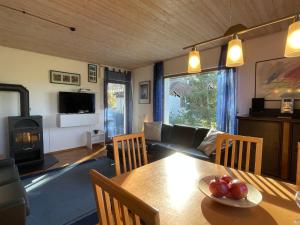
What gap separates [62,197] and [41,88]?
2875 millimetres

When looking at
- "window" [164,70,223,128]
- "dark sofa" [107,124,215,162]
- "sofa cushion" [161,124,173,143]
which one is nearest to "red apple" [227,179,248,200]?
"dark sofa" [107,124,215,162]

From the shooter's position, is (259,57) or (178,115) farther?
(178,115)

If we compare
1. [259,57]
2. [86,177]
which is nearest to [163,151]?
[86,177]

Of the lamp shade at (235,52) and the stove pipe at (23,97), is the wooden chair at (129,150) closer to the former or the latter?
the lamp shade at (235,52)

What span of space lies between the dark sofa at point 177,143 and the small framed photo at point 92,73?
93.5 inches

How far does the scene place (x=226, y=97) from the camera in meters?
3.65

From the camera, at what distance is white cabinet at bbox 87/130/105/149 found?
4957mm

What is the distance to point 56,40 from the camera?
3.38 meters

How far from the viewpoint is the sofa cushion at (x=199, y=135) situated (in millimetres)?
3531

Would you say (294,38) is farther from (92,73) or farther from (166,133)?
(92,73)

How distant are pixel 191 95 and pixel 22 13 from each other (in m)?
3.69

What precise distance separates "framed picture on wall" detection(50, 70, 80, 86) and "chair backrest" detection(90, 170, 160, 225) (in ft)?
14.5

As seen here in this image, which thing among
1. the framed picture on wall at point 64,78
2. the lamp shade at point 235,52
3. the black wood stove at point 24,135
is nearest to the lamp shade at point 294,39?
the lamp shade at point 235,52

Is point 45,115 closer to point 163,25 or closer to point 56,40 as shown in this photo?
point 56,40
